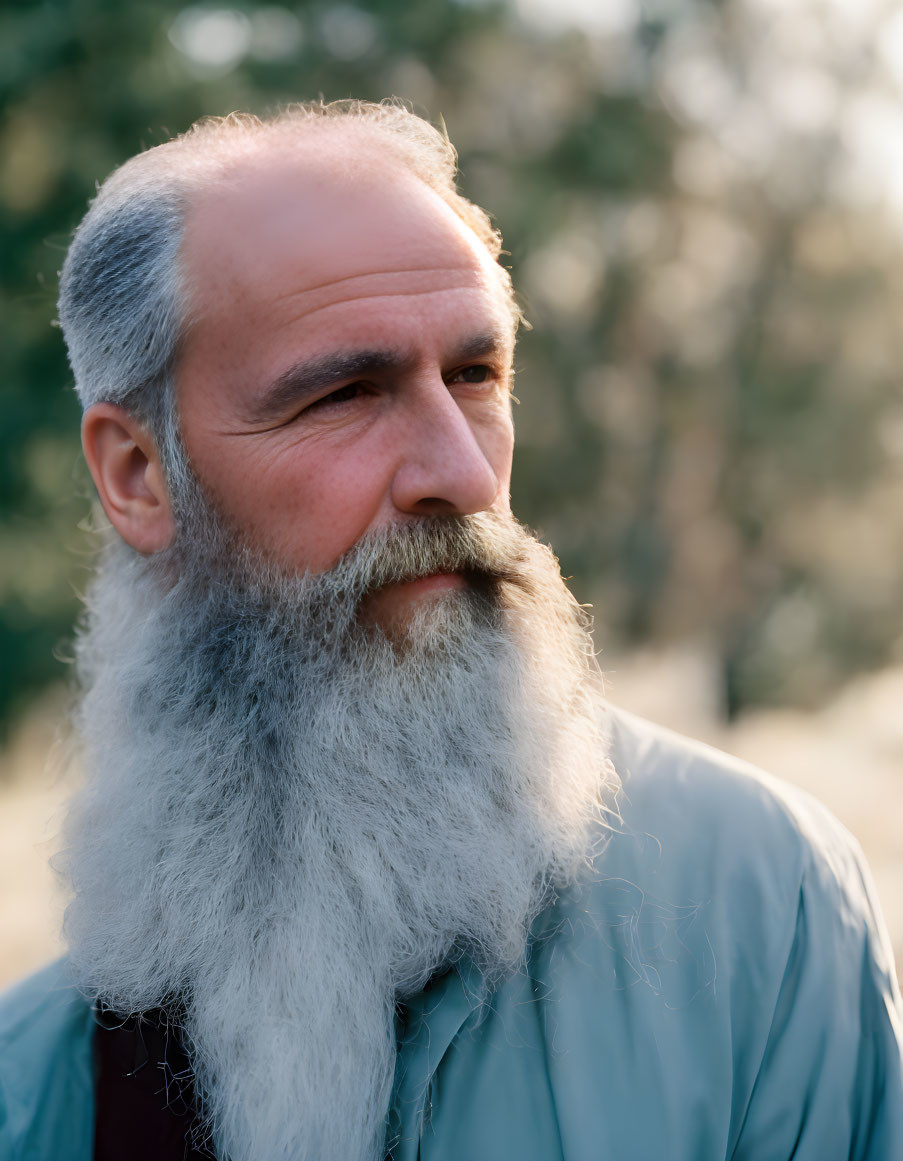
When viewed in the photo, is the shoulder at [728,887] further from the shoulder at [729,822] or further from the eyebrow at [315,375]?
the eyebrow at [315,375]

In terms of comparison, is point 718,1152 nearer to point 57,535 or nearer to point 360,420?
point 360,420

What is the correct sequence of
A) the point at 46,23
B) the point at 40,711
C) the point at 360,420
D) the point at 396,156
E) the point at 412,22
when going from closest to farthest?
the point at 360,420
the point at 396,156
the point at 46,23
the point at 40,711
the point at 412,22

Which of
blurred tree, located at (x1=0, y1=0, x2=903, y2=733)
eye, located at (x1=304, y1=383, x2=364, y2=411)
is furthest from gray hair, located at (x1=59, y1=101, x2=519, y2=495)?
blurred tree, located at (x1=0, y1=0, x2=903, y2=733)

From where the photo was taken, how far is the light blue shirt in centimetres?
149

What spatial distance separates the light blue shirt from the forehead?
991mm

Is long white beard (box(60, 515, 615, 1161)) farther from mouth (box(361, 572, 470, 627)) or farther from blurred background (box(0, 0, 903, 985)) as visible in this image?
blurred background (box(0, 0, 903, 985))

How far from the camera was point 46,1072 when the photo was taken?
1.75 metres

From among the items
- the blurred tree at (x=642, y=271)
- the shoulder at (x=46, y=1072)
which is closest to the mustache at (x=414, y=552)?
the shoulder at (x=46, y=1072)

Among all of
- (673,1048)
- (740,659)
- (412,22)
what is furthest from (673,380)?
(673,1048)

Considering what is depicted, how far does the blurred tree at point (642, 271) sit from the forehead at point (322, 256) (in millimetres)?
5166

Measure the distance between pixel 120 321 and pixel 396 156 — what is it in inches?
24.6

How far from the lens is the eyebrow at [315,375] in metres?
1.75

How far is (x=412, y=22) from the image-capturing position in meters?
8.03

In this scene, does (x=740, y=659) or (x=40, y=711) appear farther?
(x=740, y=659)
